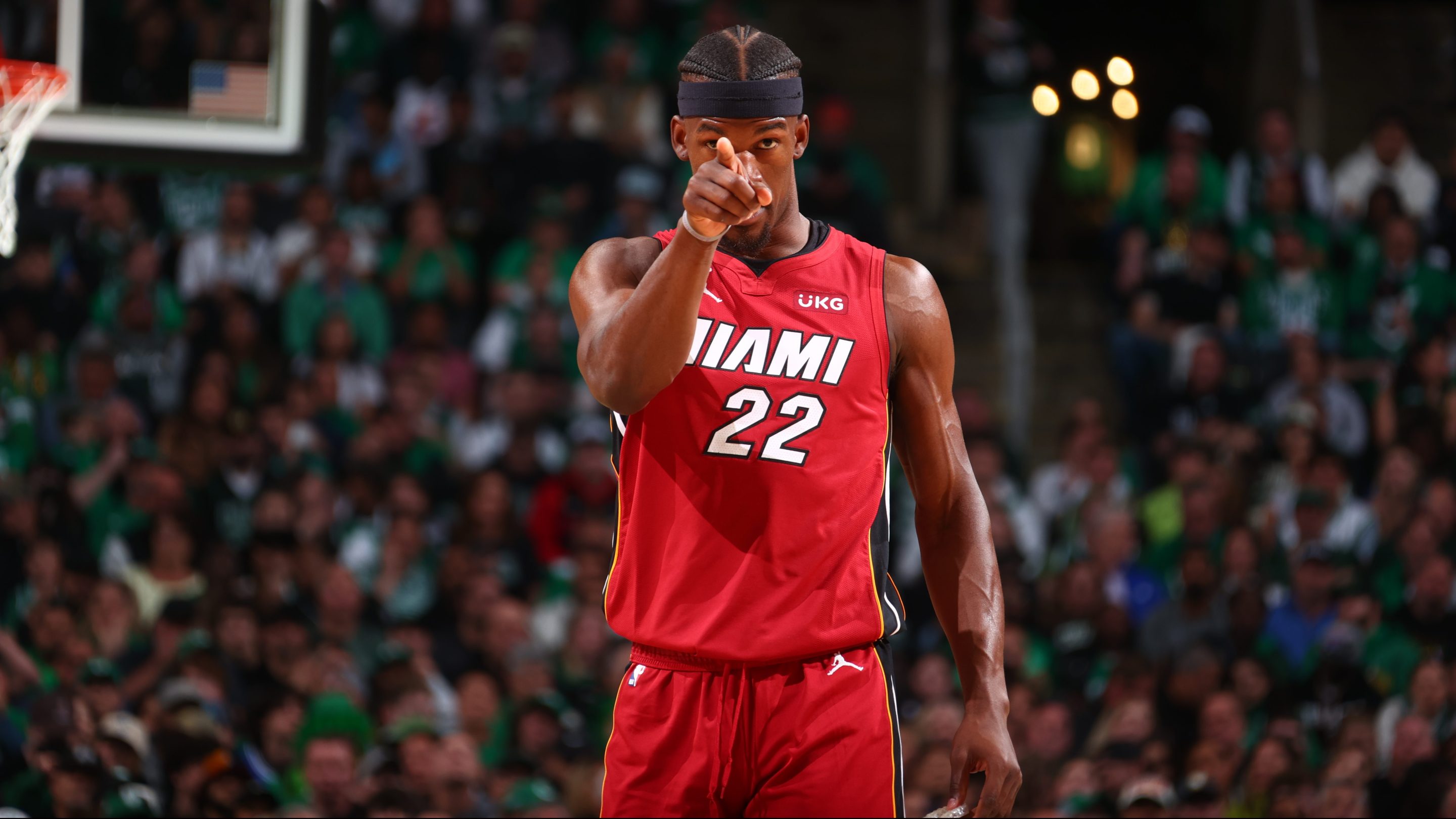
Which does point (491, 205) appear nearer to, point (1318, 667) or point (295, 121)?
point (295, 121)

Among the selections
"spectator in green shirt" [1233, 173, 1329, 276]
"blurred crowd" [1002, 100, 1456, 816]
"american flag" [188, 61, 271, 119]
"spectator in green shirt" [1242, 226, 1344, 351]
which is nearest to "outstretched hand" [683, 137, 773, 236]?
"american flag" [188, 61, 271, 119]

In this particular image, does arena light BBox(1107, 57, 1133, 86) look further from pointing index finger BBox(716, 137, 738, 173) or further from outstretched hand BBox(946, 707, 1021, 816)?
pointing index finger BBox(716, 137, 738, 173)

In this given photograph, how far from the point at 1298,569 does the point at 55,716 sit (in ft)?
19.9

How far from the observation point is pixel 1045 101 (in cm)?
1159

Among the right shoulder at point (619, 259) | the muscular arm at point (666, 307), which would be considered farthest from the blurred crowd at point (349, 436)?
the muscular arm at point (666, 307)

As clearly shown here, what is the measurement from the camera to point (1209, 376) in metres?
9.42

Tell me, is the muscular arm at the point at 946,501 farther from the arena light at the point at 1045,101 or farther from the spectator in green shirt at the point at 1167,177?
the arena light at the point at 1045,101

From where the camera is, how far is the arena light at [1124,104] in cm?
1266

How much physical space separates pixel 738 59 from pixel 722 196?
1.66 feet

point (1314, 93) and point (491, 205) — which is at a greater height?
point (1314, 93)

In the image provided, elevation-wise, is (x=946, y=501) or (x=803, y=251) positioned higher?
(x=803, y=251)

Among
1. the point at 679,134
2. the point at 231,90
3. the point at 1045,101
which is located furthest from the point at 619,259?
the point at 1045,101

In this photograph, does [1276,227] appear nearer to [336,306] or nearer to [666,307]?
[336,306]

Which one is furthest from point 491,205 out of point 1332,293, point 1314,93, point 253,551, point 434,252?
point 1314,93
